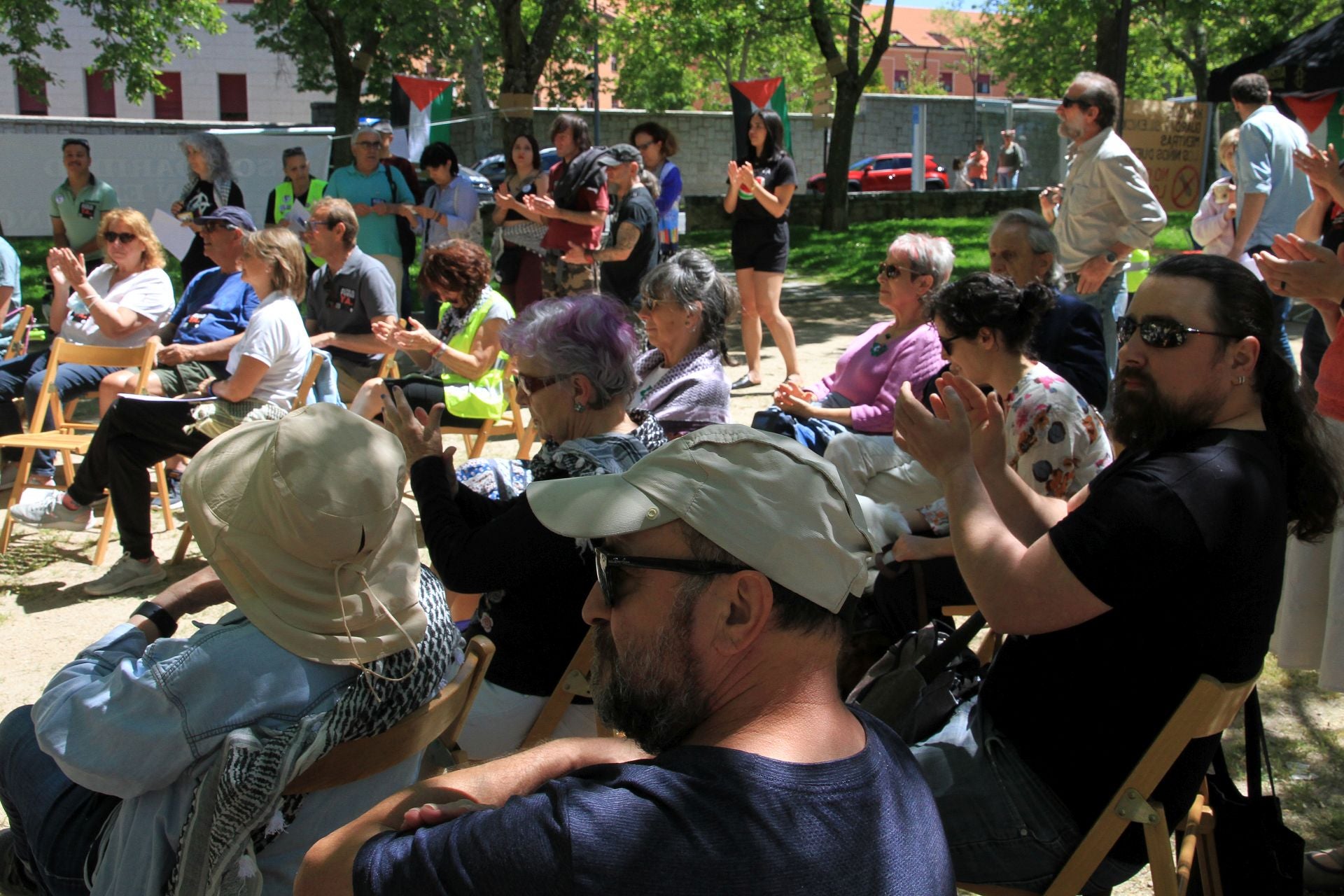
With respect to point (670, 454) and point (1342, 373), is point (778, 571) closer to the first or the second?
point (670, 454)

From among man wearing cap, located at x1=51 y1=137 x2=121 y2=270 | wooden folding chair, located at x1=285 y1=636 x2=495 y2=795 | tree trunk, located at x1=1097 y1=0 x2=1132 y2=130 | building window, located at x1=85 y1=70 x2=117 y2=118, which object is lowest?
wooden folding chair, located at x1=285 y1=636 x2=495 y2=795

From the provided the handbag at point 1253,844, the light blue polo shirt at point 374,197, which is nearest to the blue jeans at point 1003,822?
the handbag at point 1253,844

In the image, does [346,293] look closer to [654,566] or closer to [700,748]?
[654,566]

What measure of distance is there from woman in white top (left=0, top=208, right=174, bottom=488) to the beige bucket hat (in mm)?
4571

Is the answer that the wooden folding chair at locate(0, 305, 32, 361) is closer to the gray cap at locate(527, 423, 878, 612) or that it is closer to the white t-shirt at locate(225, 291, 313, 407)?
the white t-shirt at locate(225, 291, 313, 407)

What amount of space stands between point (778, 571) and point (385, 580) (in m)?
0.80

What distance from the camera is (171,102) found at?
38.3m

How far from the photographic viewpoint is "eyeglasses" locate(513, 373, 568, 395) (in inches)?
120

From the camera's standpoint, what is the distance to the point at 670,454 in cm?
148

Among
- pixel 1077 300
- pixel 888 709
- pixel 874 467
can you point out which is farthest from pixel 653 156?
pixel 888 709

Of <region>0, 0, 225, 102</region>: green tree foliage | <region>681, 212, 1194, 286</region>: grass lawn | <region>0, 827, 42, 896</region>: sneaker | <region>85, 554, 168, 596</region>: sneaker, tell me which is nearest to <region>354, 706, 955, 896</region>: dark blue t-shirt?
<region>0, 827, 42, 896</region>: sneaker

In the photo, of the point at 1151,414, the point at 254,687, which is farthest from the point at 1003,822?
the point at 254,687

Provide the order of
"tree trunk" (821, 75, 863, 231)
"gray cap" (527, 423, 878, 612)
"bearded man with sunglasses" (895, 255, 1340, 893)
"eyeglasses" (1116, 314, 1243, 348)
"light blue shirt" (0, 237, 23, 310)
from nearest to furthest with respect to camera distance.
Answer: "gray cap" (527, 423, 878, 612), "bearded man with sunglasses" (895, 255, 1340, 893), "eyeglasses" (1116, 314, 1243, 348), "light blue shirt" (0, 237, 23, 310), "tree trunk" (821, 75, 863, 231)

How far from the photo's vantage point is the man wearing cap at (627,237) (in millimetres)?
7535
